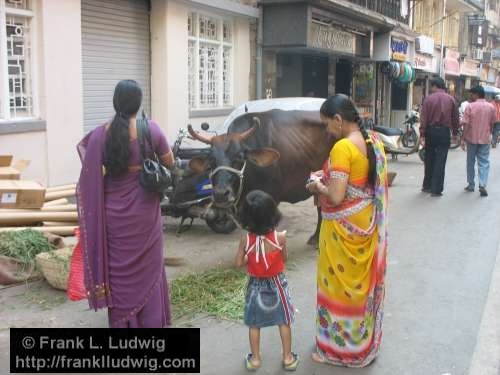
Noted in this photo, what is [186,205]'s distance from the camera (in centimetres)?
745

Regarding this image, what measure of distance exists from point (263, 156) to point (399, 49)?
672 inches

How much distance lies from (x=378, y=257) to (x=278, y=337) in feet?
3.53

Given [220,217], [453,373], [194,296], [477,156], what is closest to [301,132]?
[220,217]

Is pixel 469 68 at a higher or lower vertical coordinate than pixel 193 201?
higher

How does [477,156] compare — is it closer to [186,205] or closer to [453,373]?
[186,205]

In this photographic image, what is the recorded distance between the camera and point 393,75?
21406 millimetres

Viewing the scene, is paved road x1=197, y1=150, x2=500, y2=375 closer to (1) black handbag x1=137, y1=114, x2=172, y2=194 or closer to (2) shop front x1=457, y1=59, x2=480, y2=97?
(1) black handbag x1=137, y1=114, x2=172, y2=194

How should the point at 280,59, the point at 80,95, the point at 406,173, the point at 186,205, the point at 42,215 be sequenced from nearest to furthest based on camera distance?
the point at 42,215
the point at 186,205
the point at 80,95
the point at 406,173
the point at 280,59

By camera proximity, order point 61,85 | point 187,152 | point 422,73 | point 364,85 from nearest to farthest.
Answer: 1. point 187,152
2. point 61,85
3. point 364,85
4. point 422,73

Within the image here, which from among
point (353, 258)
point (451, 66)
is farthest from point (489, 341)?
point (451, 66)

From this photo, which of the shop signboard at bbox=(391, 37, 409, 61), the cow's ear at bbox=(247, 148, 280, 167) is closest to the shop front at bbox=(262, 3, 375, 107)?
the shop signboard at bbox=(391, 37, 409, 61)

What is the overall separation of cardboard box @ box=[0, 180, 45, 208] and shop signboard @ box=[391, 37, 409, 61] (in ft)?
52.6

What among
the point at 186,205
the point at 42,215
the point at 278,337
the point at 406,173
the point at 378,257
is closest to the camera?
the point at 378,257

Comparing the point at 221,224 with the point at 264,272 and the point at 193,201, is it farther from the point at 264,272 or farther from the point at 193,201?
the point at 264,272
